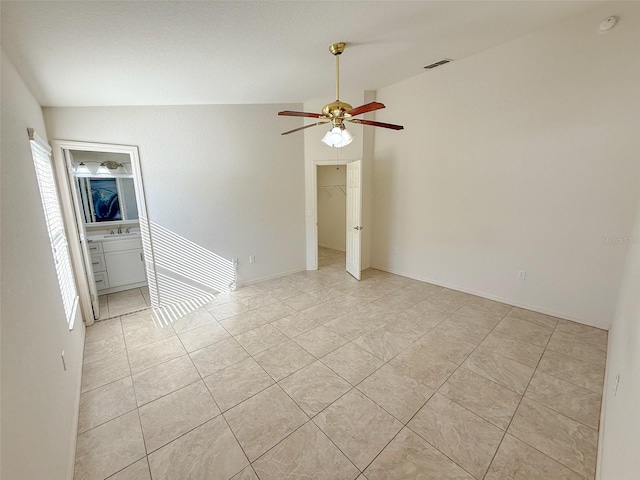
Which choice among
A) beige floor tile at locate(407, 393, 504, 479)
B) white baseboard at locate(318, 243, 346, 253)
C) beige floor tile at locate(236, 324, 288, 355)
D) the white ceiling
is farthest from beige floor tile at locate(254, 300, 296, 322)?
white baseboard at locate(318, 243, 346, 253)

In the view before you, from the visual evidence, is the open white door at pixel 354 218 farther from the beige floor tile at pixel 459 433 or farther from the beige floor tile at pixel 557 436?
the beige floor tile at pixel 557 436

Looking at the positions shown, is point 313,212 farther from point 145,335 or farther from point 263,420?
point 263,420

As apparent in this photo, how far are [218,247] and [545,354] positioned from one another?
4.10 m

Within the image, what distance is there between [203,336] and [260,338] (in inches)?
25.7

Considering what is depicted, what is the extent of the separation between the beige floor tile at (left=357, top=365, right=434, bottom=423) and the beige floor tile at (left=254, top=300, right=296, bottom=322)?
1456mm

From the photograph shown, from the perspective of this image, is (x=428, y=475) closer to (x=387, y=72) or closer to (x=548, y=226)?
(x=548, y=226)

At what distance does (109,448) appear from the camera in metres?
1.66

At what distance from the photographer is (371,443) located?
167cm

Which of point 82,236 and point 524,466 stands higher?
point 82,236

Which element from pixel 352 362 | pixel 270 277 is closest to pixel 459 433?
pixel 352 362

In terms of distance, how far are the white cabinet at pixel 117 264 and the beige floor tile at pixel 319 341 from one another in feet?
10.4

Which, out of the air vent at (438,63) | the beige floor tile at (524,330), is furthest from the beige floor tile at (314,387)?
the air vent at (438,63)

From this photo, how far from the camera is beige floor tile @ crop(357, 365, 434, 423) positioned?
191 centimetres

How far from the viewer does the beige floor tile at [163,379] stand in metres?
2.11
